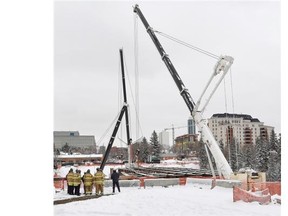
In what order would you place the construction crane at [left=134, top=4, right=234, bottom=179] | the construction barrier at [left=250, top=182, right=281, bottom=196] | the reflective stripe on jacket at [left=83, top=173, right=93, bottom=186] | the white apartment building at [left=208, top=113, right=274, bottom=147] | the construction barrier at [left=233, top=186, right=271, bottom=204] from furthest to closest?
the white apartment building at [left=208, top=113, right=274, bottom=147] → the construction crane at [left=134, top=4, right=234, bottom=179] → the reflective stripe on jacket at [left=83, top=173, right=93, bottom=186] → the construction barrier at [left=250, top=182, right=281, bottom=196] → the construction barrier at [left=233, top=186, right=271, bottom=204]

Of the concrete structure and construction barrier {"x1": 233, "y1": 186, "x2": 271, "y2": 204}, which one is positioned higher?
construction barrier {"x1": 233, "y1": 186, "x2": 271, "y2": 204}

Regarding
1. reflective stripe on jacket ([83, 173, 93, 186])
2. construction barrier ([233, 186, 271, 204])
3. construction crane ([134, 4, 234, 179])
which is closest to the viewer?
construction barrier ([233, 186, 271, 204])

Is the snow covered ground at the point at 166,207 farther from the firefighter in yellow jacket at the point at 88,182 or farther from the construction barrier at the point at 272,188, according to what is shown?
the firefighter in yellow jacket at the point at 88,182

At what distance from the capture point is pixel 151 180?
22.0 meters

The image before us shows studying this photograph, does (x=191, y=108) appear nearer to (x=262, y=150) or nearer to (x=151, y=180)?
(x=151, y=180)

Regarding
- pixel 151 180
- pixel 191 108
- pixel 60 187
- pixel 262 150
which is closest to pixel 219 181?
pixel 151 180

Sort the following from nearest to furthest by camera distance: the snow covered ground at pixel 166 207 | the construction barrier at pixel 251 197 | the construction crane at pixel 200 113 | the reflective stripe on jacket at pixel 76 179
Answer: the snow covered ground at pixel 166 207 < the construction barrier at pixel 251 197 < the reflective stripe on jacket at pixel 76 179 < the construction crane at pixel 200 113

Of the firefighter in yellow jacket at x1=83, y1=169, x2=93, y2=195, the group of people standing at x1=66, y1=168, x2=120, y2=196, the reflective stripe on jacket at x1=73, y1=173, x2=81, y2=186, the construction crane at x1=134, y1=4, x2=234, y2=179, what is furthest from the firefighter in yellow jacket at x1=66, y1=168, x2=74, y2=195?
the construction crane at x1=134, y1=4, x2=234, y2=179

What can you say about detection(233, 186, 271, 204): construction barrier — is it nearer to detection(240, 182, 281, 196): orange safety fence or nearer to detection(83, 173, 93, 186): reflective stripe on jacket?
detection(240, 182, 281, 196): orange safety fence

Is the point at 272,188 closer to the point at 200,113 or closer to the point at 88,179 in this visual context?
the point at 88,179

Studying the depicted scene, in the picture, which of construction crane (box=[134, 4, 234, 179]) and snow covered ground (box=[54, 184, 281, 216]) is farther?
construction crane (box=[134, 4, 234, 179])

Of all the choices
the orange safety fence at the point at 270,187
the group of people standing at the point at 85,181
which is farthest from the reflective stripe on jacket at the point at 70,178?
the orange safety fence at the point at 270,187

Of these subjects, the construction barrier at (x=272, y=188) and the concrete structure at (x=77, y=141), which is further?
the concrete structure at (x=77, y=141)
